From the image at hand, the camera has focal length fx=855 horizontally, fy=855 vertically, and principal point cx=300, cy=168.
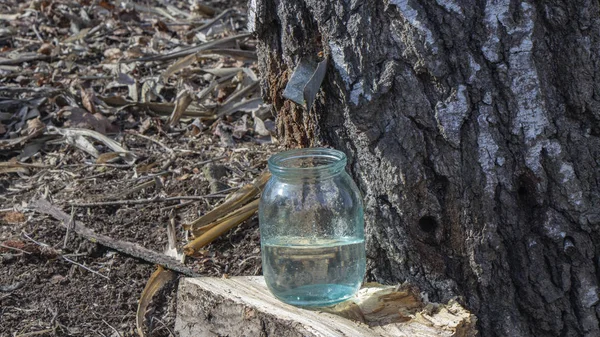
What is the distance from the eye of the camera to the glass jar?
96.2 inches

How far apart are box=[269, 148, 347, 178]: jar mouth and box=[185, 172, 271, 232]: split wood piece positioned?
889 millimetres

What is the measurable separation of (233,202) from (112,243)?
524 millimetres

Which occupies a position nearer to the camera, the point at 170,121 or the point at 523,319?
the point at 523,319

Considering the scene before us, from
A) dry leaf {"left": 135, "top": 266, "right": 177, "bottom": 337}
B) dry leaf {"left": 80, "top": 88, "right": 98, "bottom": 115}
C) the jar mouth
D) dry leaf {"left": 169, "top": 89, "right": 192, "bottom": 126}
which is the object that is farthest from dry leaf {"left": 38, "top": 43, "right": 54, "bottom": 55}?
the jar mouth

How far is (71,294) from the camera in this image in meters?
3.27

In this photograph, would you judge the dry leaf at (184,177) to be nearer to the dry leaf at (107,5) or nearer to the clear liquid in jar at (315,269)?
the clear liquid in jar at (315,269)


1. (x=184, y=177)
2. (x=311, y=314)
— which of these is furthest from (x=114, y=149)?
(x=311, y=314)

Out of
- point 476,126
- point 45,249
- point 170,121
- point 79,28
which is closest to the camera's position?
point 476,126

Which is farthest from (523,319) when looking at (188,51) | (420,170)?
(188,51)

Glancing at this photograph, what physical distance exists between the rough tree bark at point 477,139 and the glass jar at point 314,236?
0.15 metres

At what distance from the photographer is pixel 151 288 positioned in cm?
314

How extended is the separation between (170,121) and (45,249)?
4.35ft

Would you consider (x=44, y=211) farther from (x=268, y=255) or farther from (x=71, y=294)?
(x=268, y=255)

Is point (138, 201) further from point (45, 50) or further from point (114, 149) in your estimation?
point (45, 50)
